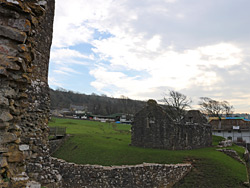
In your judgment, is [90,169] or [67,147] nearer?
[90,169]

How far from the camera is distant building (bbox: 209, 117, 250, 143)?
4428 centimetres

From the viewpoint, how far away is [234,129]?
1756 inches

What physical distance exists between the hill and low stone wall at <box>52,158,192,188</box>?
6706 centimetres

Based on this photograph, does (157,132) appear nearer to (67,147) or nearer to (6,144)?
(67,147)

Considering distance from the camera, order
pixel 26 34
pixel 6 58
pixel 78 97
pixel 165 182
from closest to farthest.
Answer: pixel 6 58, pixel 26 34, pixel 165 182, pixel 78 97

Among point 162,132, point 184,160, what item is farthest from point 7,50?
point 162,132

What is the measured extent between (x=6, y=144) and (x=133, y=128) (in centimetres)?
2230

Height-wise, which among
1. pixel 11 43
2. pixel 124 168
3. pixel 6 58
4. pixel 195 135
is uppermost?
pixel 11 43

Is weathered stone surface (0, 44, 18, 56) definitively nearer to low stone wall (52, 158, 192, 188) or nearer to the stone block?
the stone block

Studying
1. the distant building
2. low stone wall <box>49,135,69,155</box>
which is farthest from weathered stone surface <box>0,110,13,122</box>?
the distant building

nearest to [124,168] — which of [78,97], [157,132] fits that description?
[157,132]

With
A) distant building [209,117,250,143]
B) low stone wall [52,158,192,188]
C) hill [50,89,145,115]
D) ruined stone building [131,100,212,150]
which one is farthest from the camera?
hill [50,89,145,115]

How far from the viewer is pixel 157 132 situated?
23.2 metres

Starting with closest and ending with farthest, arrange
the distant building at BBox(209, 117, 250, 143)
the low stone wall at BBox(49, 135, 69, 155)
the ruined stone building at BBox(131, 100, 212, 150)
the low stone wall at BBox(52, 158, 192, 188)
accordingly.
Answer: the low stone wall at BBox(52, 158, 192, 188)
the ruined stone building at BBox(131, 100, 212, 150)
the low stone wall at BBox(49, 135, 69, 155)
the distant building at BBox(209, 117, 250, 143)
